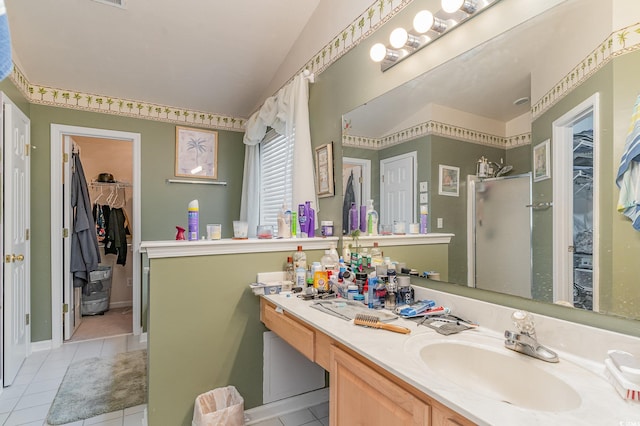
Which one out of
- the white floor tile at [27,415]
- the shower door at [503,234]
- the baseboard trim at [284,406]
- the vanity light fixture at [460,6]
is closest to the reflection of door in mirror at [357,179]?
the shower door at [503,234]

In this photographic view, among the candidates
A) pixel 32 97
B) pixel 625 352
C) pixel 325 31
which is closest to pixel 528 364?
pixel 625 352

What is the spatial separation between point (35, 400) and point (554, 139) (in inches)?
132

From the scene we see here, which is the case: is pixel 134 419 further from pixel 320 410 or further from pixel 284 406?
pixel 320 410

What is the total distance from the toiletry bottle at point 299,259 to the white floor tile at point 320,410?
96 cm

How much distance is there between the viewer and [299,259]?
2037 mm

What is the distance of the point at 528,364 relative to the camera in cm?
99

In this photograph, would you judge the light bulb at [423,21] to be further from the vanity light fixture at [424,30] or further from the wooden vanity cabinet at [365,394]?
the wooden vanity cabinet at [365,394]

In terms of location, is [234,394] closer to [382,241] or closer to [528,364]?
[382,241]

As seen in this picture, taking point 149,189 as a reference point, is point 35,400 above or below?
below

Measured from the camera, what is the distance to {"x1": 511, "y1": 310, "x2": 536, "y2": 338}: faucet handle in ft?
3.50

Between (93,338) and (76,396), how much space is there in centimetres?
127

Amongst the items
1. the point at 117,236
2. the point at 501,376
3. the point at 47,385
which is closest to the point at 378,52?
the point at 501,376

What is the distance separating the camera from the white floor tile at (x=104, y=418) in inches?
78.4

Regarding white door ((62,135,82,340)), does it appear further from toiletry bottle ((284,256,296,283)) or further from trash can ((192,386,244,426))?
toiletry bottle ((284,256,296,283))
